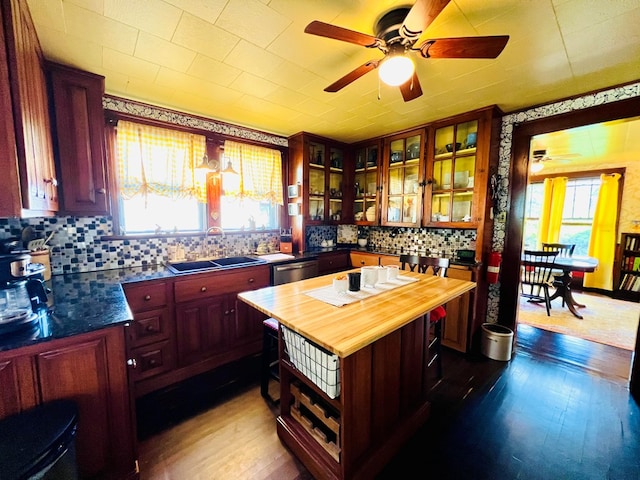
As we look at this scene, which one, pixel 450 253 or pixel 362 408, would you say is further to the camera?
pixel 450 253

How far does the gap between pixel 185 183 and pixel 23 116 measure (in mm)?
1523

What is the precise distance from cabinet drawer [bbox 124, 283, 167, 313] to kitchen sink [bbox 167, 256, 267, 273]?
0.80 feet

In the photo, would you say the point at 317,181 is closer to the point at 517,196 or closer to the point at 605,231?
the point at 517,196

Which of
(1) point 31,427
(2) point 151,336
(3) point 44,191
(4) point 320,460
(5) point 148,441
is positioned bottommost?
(5) point 148,441

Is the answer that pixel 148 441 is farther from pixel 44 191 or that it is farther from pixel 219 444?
pixel 44 191

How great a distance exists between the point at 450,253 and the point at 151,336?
3.25m

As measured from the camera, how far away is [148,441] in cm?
165

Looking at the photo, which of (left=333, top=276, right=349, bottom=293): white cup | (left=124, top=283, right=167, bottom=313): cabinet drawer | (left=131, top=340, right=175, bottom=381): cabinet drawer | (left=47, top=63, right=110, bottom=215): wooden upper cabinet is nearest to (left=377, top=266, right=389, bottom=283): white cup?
(left=333, top=276, right=349, bottom=293): white cup

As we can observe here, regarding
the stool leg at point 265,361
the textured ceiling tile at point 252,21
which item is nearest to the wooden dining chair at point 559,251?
the stool leg at point 265,361

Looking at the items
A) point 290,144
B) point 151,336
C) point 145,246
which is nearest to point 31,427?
point 151,336

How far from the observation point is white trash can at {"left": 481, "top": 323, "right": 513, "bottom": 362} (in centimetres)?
255

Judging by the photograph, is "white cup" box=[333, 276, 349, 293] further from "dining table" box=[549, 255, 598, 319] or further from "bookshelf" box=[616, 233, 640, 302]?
"bookshelf" box=[616, 233, 640, 302]

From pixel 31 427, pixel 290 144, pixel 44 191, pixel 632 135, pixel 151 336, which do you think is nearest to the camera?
pixel 31 427

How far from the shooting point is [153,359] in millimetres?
2158
